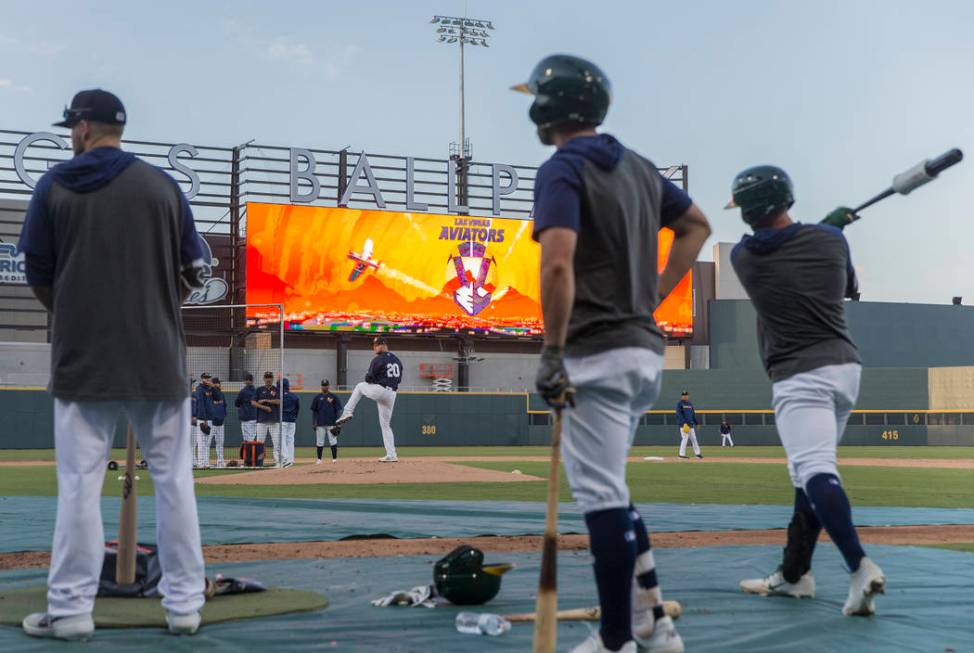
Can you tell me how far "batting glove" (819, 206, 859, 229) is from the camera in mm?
5238

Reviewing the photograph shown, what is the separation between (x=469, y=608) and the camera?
14.8 feet

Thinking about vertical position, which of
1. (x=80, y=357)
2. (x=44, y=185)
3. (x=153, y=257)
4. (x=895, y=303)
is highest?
(x=895, y=303)

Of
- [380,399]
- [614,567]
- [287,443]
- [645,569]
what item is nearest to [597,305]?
[614,567]

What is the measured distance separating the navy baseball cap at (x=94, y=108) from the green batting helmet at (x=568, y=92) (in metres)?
1.84

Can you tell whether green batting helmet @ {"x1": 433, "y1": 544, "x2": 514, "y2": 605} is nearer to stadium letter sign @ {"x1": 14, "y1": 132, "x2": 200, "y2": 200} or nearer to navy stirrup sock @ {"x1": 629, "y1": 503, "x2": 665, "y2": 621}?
navy stirrup sock @ {"x1": 629, "y1": 503, "x2": 665, "y2": 621}

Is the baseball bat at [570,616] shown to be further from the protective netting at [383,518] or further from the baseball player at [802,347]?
the protective netting at [383,518]

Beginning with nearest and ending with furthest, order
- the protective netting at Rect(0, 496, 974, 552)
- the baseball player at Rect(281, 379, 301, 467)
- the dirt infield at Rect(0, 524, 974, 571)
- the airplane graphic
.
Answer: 1. the dirt infield at Rect(0, 524, 974, 571)
2. the protective netting at Rect(0, 496, 974, 552)
3. the baseball player at Rect(281, 379, 301, 467)
4. the airplane graphic

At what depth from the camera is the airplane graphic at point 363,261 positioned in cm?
3891

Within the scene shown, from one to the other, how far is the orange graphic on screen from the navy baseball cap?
33.7 m

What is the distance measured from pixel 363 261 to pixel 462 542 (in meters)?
32.5

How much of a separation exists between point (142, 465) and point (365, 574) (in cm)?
1381

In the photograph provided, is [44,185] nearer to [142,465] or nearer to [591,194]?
[591,194]

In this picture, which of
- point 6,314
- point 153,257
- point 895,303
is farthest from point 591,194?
point 895,303

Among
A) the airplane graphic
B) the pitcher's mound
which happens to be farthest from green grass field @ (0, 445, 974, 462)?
the pitcher's mound
